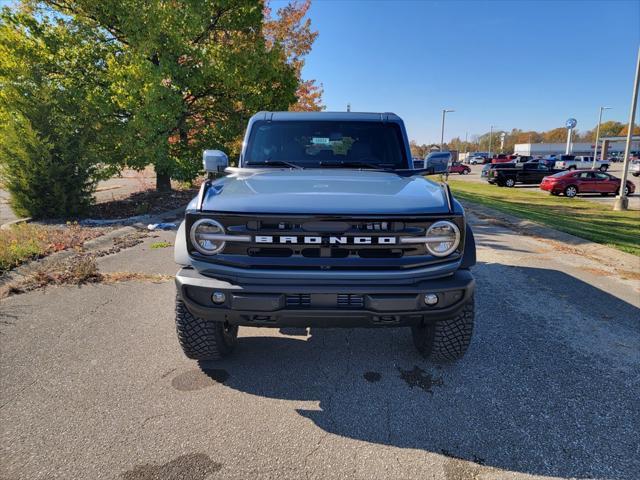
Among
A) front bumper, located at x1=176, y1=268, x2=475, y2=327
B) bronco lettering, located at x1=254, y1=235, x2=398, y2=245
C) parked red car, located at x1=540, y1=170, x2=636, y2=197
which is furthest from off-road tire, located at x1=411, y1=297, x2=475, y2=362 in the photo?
Answer: parked red car, located at x1=540, y1=170, x2=636, y2=197

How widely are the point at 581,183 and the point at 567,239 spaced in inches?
605

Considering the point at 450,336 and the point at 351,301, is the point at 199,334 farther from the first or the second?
the point at 450,336

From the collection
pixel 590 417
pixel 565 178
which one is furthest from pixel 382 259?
pixel 565 178

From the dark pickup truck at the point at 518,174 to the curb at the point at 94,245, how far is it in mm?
22298

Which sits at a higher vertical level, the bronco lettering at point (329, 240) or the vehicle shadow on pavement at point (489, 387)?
the bronco lettering at point (329, 240)

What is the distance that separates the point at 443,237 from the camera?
2496mm

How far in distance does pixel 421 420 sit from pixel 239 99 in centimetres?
1154

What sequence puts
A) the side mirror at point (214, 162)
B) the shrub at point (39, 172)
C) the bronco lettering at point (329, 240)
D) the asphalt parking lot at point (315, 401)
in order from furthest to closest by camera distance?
1. the shrub at point (39, 172)
2. the side mirror at point (214, 162)
3. the bronco lettering at point (329, 240)
4. the asphalt parking lot at point (315, 401)

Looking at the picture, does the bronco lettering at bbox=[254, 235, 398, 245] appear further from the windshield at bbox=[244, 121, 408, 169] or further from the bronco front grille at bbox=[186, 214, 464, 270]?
the windshield at bbox=[244, 121, 408, 169]

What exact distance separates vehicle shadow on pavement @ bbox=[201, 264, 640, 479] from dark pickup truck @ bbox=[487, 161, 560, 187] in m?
24.3

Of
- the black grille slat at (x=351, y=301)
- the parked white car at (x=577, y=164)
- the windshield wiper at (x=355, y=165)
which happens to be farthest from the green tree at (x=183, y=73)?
the parked white car at (x=577, y=164)

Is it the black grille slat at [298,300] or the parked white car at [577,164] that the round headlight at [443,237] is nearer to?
the black grille slat at [298,300]

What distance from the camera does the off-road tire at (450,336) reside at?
290 centimetres

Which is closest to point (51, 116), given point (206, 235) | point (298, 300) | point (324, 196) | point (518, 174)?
point (206, 235)
